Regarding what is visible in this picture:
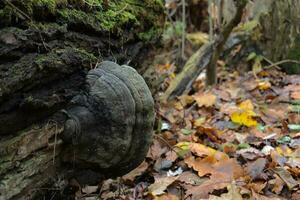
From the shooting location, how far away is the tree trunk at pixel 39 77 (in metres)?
2.18

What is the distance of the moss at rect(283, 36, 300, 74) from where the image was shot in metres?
7.04

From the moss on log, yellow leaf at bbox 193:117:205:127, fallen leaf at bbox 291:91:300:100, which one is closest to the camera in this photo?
the moss on log

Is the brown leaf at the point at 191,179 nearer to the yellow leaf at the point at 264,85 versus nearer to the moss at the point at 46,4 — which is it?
the moss at the point at 46,4

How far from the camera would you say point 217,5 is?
6359mm

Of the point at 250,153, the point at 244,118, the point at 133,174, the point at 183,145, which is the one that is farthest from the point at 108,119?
the point at 244,118

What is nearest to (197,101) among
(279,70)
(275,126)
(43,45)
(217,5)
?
(275,126)

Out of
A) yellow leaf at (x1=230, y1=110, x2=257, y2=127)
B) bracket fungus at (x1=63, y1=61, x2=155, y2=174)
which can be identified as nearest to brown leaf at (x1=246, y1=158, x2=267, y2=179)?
bracket fungus at (x1=63, y1=61, x2=155, y2=174)

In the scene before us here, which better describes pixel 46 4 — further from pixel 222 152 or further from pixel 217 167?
pixel 222 152

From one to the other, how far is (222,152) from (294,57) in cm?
406

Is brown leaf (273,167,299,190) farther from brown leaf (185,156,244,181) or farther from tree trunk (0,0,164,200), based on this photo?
tree trunk (0,0,164,200)

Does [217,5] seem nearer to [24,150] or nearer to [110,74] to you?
[110,74]

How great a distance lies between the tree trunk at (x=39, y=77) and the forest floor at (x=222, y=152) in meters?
0.90

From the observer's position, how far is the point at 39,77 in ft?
7.50

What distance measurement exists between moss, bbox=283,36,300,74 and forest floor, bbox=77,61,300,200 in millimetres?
1270
